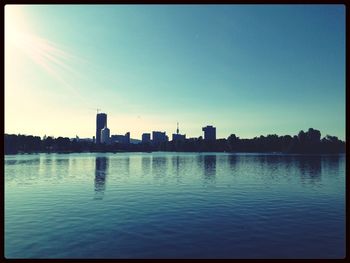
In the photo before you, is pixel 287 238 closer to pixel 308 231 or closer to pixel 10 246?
pixel 308 231

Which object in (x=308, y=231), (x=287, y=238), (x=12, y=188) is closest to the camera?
(x=287, y=238)

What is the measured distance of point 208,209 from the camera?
38.7 meters

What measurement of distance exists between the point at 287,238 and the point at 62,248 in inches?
746

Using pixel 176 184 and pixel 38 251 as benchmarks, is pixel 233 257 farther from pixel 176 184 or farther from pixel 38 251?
pixel 176 184

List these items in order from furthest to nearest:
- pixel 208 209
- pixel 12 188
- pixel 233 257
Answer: pixel 12 188 → pixel 208 209 → pixel 233 257

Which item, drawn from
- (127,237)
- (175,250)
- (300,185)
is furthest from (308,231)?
(300,185)

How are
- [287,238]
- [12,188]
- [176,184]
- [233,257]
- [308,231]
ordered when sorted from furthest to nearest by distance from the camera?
1. [176,184]
2. [12,188]
3. [308,231]
4. [287,238]
5. [233,257]

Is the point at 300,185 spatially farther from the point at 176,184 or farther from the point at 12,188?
the point at 12,188

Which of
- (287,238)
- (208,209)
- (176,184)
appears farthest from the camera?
(176,184)

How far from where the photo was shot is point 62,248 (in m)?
24.0

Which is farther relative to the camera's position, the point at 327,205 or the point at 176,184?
the point at 176,184

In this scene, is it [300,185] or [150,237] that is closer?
[150,237]

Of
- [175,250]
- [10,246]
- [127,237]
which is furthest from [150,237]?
[10,246]

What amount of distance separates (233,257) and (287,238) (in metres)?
7.11
